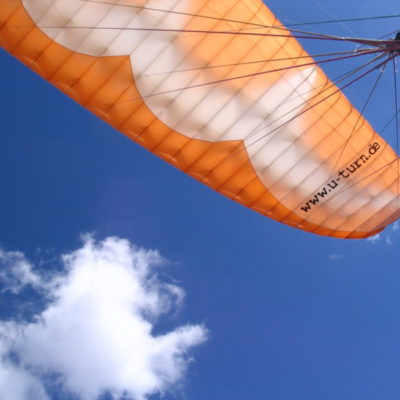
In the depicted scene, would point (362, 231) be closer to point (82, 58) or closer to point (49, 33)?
point (82, 58)

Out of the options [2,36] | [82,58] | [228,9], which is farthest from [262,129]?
[2,36]

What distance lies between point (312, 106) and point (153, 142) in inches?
153

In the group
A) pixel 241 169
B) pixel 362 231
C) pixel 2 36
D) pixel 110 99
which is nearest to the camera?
pixel 2 36

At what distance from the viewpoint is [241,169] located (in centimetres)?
1248

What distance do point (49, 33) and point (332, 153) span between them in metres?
7.08

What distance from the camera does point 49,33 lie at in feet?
35.4

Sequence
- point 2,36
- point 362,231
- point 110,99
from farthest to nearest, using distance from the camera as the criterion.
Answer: point 362,231, point 110,99, point 2,36

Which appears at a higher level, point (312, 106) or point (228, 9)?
point (228, 9)

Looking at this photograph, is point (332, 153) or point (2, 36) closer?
point (2, 36)

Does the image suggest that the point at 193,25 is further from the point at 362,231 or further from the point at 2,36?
the point at 362,231

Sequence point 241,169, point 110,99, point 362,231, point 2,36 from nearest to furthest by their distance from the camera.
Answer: point 2,36, point 110,99, point 241,169, point 362,231

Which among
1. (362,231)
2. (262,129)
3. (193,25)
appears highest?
(193,25)

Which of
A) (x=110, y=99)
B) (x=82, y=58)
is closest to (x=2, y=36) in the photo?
(x=82, y=58)

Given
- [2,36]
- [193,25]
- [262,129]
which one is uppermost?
[2,36]
